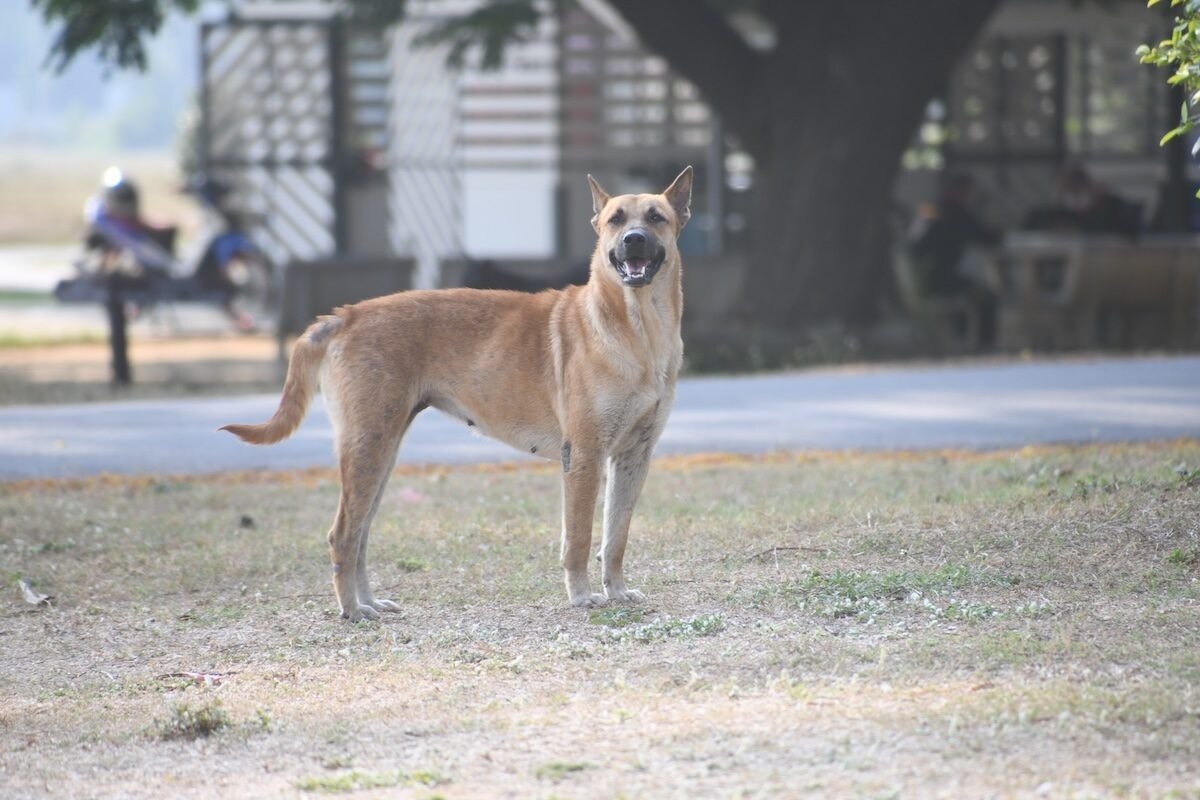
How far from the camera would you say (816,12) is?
50.9 feet

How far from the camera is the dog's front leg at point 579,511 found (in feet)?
20.6

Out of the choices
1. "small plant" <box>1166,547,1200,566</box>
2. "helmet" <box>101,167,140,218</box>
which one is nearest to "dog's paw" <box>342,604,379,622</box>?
"small plant" <box>1166,547,1200,566</box>

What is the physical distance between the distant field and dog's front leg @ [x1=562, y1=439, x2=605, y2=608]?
15975mm

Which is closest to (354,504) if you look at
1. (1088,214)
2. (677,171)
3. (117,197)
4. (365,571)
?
(365,571)

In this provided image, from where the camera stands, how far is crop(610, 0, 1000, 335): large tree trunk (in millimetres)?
15250

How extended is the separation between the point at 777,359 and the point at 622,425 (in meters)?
8.32

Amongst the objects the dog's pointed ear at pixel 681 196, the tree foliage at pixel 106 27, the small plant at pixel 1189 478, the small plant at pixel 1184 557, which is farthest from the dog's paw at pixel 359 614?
the tree foliage at pixel 106 27

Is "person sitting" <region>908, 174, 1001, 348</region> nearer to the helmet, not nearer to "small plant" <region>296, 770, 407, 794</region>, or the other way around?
the helmet

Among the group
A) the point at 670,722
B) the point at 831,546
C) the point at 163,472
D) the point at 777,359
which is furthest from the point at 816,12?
the point at 670,722

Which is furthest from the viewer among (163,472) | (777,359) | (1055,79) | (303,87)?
(303,87)

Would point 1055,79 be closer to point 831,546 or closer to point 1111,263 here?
point 1111,263

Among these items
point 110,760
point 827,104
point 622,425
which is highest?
point 827,104

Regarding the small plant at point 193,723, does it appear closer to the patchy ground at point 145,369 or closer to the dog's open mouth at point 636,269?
the dog's open mouth at point 636,269

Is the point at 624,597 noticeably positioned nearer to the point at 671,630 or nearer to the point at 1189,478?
the point at 671,630
